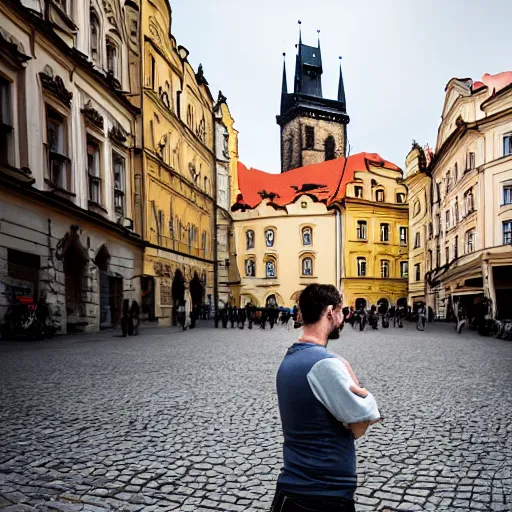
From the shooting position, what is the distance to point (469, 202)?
28.8 meters

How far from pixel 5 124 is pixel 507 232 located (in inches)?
901

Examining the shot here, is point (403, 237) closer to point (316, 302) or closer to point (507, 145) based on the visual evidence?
point (507, 145)

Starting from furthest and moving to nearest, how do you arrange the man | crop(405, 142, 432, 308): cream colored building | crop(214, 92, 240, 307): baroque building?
crop(405, 142, 432, 308): cream colored building
crop(214, 92, 240, 307): baroque building
the man

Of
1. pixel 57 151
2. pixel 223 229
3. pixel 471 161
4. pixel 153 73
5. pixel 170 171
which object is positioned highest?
pixel 153 73

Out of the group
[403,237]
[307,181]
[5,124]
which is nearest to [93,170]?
[5,124]

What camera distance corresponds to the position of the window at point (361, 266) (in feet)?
153

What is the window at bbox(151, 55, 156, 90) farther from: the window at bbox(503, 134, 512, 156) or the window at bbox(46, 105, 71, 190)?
the window at bbox(503, 134, 512, 156)

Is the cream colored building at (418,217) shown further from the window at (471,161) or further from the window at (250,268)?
the window at (250,268)

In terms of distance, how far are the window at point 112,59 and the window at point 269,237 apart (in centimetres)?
2863

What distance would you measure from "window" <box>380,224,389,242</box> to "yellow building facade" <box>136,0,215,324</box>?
20.6 meters

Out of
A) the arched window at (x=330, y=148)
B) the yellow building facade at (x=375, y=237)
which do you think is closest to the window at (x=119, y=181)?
the yellow building facade at (x=375, y=237)

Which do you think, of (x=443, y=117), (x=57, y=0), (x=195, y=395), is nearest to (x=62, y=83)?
(x=57, y=0)

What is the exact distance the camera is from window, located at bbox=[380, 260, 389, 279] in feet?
155

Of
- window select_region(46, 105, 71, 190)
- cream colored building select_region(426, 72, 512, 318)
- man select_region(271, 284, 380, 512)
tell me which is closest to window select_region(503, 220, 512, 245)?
cream colored building select_region(426, 72, 512, 318)
